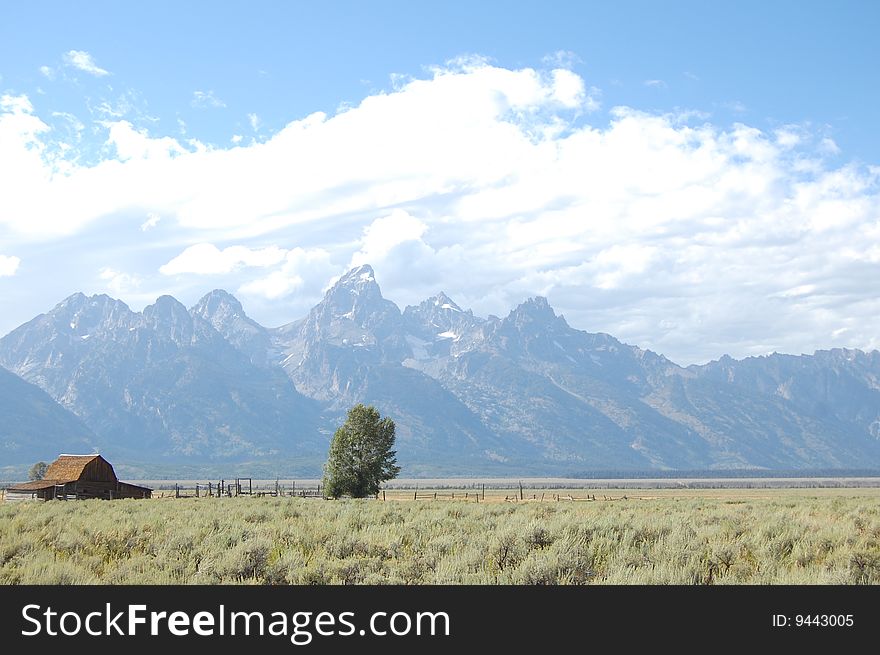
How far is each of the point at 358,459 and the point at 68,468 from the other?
854 inches

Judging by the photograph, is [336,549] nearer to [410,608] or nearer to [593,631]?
[410,608]

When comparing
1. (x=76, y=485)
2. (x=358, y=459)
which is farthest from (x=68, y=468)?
(x=358, y=459)

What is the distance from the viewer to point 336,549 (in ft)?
52.4

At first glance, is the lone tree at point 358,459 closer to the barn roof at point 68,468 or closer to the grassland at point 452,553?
the barn roof at point 68,468

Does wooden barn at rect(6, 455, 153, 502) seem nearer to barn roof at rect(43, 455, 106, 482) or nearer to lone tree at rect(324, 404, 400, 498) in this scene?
barn roof at rect(43, 455, 106, 482)

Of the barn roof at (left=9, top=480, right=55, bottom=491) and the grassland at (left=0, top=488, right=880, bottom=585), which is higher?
the grassland at (left=0, top=488, right=880, bottom=585)

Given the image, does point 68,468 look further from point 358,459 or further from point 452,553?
point 452,553

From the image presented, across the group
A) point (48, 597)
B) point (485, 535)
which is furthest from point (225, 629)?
point (485, 535)

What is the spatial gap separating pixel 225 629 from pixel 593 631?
13.9 ft

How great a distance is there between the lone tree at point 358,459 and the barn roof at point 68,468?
59.1ft

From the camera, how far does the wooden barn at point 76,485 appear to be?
2200 inches

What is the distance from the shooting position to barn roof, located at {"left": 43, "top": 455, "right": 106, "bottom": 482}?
58.8 meters

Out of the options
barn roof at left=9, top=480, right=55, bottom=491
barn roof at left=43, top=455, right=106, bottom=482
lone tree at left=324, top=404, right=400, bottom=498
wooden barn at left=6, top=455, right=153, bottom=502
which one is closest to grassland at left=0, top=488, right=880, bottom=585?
wooden barn at left=6, top=455, right=153, bottom=502

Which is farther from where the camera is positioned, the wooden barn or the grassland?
the wooden barn
